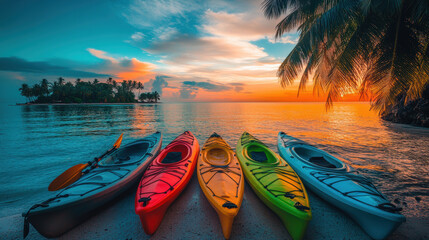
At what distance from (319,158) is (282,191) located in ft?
9.48

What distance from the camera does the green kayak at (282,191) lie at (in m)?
2.57

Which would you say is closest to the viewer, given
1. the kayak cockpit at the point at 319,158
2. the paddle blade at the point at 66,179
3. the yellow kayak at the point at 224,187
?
the yellow kayak at the point at 224,187

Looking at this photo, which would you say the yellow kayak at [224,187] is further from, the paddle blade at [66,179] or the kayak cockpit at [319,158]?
the paddle blade at [66,179]

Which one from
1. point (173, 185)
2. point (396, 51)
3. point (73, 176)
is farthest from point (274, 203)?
point (396, 51)

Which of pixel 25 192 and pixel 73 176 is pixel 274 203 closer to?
pixel 73 176

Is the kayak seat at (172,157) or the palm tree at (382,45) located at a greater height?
the palm tree at (382,45)

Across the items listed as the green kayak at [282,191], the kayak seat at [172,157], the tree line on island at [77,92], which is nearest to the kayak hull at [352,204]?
the green kayak at [282,191]

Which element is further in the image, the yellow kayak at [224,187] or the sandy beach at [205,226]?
the sandy beach at [205,226]

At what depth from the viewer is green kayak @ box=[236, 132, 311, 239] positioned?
101 inches

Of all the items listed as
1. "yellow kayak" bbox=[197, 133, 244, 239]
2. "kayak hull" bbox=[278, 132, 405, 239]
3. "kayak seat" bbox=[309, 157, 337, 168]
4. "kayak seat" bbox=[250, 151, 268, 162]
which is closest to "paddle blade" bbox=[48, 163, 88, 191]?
"yellow kayak" bbox=[197, 133, 244, 239]

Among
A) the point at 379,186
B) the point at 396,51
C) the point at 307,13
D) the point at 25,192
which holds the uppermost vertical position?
the point at 307,13

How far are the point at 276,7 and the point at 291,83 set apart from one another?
3818mm

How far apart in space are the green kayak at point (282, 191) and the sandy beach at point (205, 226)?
346mm

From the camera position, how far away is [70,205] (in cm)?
274
